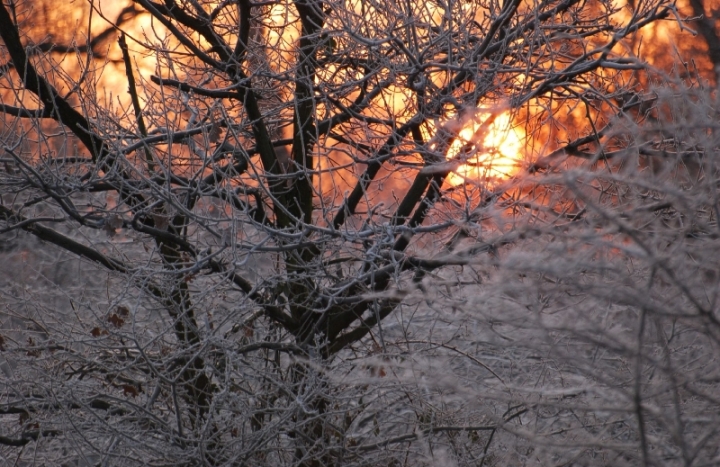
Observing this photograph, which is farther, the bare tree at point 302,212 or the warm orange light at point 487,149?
the bare tree at point 302,212

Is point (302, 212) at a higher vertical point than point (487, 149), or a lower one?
lower

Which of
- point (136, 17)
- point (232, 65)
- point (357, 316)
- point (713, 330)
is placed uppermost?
point (136, 17)

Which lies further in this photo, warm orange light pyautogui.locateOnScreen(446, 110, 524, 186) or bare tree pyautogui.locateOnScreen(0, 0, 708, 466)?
bare tree pyautogui.locateOnScreen(0, 0, 708, 466)

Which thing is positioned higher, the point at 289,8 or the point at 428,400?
the point at 289,8

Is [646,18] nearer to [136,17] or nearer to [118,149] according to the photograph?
[118,149]

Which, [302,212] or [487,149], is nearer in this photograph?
[487,149]

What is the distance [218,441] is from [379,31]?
2633mm

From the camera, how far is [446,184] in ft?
18.4

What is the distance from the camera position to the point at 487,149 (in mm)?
3863

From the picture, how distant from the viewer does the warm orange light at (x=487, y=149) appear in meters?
3.89

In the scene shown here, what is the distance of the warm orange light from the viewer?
12.8ft

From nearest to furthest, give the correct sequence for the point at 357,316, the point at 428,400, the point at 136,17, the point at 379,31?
the point at 379,31
the point at 428,400
the point at 357,316
the point at 136,17

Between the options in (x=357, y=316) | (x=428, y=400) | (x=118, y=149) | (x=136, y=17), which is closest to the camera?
(x=118, y=149)

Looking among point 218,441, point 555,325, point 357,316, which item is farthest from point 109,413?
point 555,325
